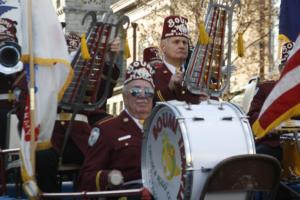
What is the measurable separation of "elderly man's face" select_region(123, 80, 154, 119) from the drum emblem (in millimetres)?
880

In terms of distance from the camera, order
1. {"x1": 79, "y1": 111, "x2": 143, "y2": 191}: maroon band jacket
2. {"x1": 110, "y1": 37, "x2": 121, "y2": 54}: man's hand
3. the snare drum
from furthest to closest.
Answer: {"x1": 110, "y1": 37, "x2": 121, "y2": 54}: man's hand, the snare drum, {"x1": 79, "y1": 111, "x2": 143, "y2": 191}: maroon band jacket

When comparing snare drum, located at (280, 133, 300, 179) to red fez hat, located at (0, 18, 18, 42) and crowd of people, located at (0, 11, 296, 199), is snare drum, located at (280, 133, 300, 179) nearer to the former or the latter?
crowd of people, located at (0, 11, 296, 199)

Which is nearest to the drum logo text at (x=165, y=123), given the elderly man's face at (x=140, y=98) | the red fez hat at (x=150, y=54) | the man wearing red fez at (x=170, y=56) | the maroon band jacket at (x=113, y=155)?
the maroon band jacket at (x=113, y=155)

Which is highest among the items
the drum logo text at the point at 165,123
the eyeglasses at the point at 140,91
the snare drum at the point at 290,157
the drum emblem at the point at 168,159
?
the eyeglasses at the point at 140,91

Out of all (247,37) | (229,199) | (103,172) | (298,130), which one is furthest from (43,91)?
(247,37)

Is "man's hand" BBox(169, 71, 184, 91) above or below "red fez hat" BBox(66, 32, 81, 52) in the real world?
below

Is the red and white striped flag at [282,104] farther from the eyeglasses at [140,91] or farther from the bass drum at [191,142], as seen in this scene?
the eyeglasses at [140,91]

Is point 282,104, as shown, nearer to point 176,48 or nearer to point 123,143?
point 123,143

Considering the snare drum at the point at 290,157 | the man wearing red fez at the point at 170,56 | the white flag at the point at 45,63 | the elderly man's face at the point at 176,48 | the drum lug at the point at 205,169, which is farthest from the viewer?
the elderly man's face at the point at 176,48

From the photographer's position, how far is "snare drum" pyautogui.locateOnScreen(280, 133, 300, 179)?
555 centimetres

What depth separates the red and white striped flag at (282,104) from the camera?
4.72 meters

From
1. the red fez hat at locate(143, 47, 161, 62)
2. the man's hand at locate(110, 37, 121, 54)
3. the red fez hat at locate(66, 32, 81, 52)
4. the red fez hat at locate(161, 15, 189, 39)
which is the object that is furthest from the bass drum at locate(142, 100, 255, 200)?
the red fez hat at locate(143, 47, 161, 62)

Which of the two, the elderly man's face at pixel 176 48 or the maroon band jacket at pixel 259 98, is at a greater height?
the elderly man's face at pixel 176 48

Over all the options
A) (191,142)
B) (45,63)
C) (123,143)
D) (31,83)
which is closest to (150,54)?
(123,143)
